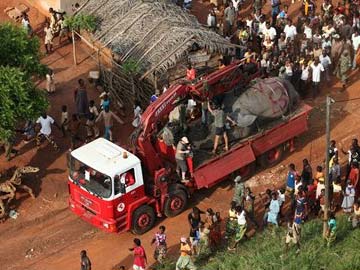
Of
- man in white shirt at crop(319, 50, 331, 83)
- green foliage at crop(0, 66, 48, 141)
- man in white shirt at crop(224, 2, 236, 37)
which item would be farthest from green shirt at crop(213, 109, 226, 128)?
man in white shirt at crop(224, 2, 236, 37)

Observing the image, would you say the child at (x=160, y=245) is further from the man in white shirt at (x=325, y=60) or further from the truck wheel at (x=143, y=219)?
the man in white shirt at (x=325, y=60)

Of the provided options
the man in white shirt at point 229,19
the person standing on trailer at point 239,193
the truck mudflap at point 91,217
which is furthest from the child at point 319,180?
the man in white shirt at point 229,19

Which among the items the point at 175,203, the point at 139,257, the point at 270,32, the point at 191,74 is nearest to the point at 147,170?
the point at 175,203

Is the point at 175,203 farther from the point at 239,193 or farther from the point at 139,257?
the point at 139,257

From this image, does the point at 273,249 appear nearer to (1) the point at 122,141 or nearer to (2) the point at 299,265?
(2) the point at 299,265

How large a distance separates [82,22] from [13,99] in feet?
21.7

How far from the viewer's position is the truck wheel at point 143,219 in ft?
67.5

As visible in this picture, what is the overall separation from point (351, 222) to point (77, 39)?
43.7ft

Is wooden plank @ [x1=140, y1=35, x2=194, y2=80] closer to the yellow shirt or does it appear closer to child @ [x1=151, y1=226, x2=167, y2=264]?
child @ [x1=151, y1=226, x2=167, y2=264]

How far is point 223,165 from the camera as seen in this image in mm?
21719

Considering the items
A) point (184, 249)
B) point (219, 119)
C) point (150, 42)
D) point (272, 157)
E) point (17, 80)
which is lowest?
point (272, 157)

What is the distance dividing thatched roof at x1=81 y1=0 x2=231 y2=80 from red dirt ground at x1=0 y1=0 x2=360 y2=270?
1920mm

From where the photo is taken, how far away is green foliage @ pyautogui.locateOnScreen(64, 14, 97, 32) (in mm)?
27594

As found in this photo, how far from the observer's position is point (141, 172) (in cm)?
2030
